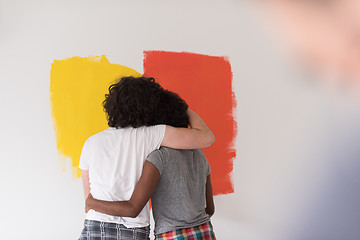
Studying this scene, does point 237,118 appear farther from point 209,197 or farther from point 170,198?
point 170,198

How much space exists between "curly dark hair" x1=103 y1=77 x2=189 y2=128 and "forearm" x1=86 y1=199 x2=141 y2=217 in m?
0.25

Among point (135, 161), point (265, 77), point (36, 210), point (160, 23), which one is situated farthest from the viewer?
point (265, 77)

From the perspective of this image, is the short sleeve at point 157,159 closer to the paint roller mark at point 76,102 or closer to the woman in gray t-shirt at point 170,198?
the woman in gray t-shirt at point 170,198

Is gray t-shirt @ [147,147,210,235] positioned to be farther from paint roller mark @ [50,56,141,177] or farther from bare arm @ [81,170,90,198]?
paint roller mark @ [50,56,141,177]

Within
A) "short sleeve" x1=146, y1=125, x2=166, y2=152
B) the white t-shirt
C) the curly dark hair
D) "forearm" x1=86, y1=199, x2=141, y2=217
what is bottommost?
"forearm" x1=86, y1=199, x2=141, y2=217

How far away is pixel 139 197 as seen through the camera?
41.5 inches

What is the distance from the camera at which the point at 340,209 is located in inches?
74.3

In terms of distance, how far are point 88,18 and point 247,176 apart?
1.11 m

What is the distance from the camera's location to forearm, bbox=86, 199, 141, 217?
106 centimetres

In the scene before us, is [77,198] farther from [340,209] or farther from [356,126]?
[356,126]

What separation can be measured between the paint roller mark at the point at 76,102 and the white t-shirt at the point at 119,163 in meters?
0.49

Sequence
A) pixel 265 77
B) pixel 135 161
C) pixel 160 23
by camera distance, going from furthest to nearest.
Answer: pixel 265 77 → pixel 160 23 → pixel 135 161

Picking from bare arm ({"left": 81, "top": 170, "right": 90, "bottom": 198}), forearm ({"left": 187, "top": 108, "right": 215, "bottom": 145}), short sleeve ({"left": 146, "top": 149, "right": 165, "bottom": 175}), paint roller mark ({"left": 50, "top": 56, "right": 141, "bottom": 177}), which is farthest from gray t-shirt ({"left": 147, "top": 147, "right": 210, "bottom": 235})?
paint roller mark ({"left": 50, "top": 56, "right": 141, "bottom": 177})

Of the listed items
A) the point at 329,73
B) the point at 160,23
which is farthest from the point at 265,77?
the point at 160,23
